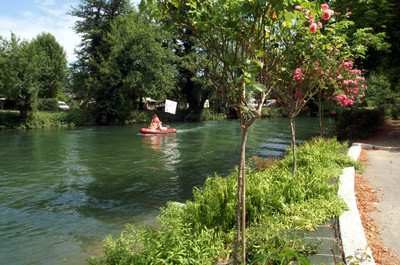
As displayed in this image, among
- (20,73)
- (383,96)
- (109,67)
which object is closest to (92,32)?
(109,67)

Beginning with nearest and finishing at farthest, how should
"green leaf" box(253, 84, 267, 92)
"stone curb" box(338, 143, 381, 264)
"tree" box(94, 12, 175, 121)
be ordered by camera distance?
"green leaf" box(253, 84, 267, 92) < "stone curb" box(338, 143, 381, 264) < "tree" box(94, 12, 175, 121)

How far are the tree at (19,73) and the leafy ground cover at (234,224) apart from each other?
30.1 meters

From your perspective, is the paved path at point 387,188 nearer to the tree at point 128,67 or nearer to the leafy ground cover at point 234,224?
the leafy ground cover at point 234,224

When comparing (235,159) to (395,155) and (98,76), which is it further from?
(98,76)

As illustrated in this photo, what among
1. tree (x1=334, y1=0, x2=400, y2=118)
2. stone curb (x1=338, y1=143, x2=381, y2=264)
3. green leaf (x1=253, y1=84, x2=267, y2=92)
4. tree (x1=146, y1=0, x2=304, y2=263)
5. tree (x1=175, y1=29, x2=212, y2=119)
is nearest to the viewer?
green leaf (x1=253, y1=84, x2=267, y2=92)

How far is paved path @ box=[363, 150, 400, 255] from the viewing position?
13.0 feet

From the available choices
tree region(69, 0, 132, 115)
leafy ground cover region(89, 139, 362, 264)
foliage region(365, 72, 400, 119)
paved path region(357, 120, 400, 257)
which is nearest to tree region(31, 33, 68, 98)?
tree region(69, 0, 132, 115)

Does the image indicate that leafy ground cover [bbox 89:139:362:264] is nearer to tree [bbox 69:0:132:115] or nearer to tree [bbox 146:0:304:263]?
tree [bbox 146:0:304:263]

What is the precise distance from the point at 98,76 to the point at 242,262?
37.6m

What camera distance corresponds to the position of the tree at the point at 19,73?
28531 mm

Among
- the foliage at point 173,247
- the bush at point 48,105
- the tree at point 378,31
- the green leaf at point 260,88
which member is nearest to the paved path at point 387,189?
the foliage at point 173,247

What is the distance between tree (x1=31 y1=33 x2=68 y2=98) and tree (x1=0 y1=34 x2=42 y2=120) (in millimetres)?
14365

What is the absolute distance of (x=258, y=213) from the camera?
4.38m

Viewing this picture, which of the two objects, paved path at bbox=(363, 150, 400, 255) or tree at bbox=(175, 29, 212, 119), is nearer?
paved path at bbox=(363, 150, 400, 255)
